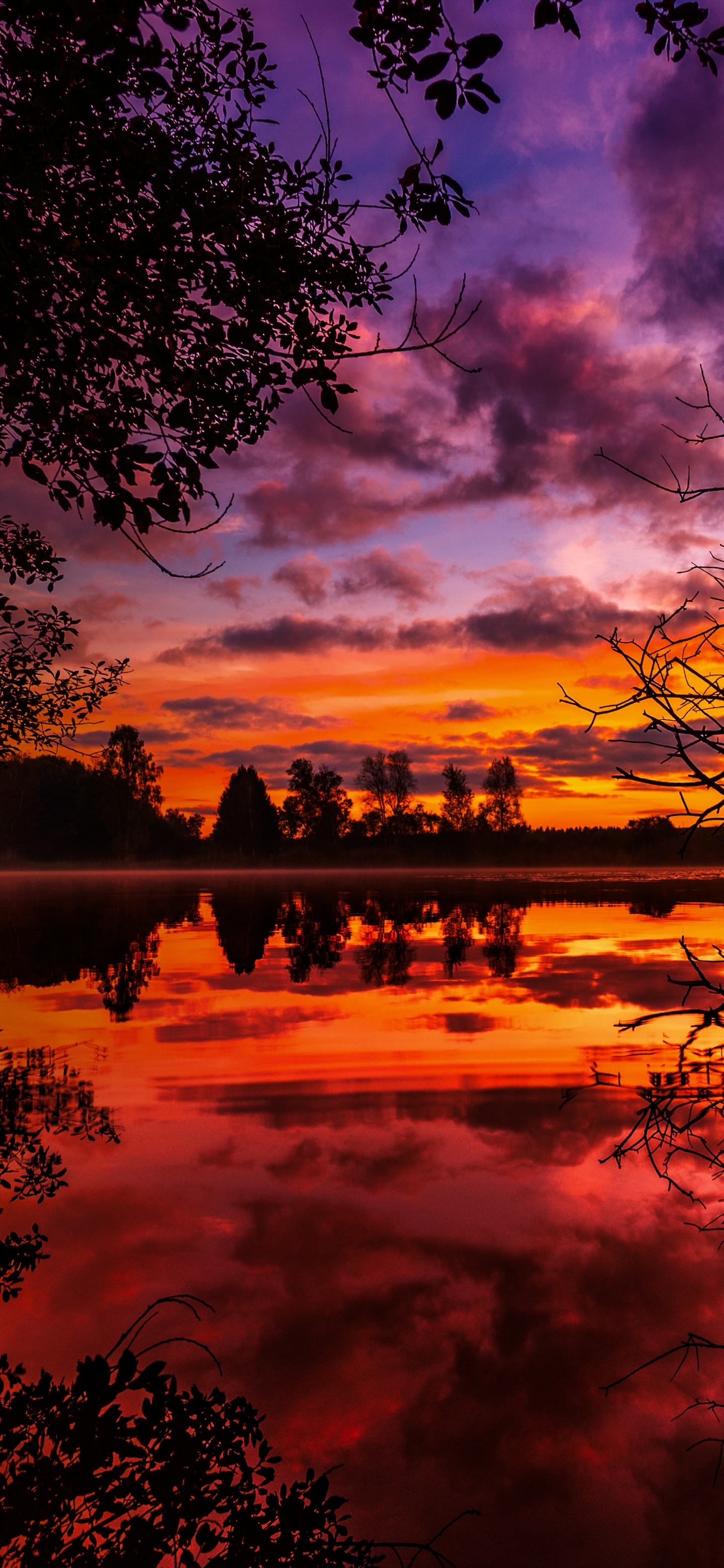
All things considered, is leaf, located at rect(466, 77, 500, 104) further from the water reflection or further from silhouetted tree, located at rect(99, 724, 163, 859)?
silhouetted tree, located at rect(99, 724, 163, 859)

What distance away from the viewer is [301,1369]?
3.13 meters

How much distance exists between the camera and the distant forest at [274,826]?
83.4 m

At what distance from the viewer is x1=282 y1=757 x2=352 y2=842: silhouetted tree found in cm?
9850

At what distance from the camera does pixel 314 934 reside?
19156 millimetres

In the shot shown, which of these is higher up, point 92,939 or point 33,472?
point 33,472

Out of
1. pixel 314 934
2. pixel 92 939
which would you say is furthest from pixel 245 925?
pixel 92 939

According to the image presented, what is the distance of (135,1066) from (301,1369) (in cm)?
484

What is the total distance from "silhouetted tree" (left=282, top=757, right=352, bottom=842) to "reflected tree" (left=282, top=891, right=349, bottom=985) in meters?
65.5

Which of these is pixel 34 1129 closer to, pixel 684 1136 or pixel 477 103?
pixel 684 1136

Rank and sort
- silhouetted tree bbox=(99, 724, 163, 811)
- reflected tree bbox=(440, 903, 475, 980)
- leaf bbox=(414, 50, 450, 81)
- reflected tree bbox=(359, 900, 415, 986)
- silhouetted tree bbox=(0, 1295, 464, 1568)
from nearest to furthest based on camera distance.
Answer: silhouetted tree bbox=(0, 1295, 464, 1568) → leaf bbox=(414, 50, 450, 81) → reflected tree bbox=(359, 900, 415, 986) → reflected tree bbox=(440, 903, 475, 980) → silhouetted tree bbox=(99, 724, 163, 811)

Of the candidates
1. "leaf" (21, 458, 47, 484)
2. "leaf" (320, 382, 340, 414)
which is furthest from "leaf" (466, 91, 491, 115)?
"leaf" (21, 458, 47, 484)

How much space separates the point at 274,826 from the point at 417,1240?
93421 millimetres

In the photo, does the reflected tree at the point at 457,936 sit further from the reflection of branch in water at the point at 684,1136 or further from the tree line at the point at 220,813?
the tree line at the point at 220,813

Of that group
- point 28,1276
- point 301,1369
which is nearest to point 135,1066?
point 28,1276
